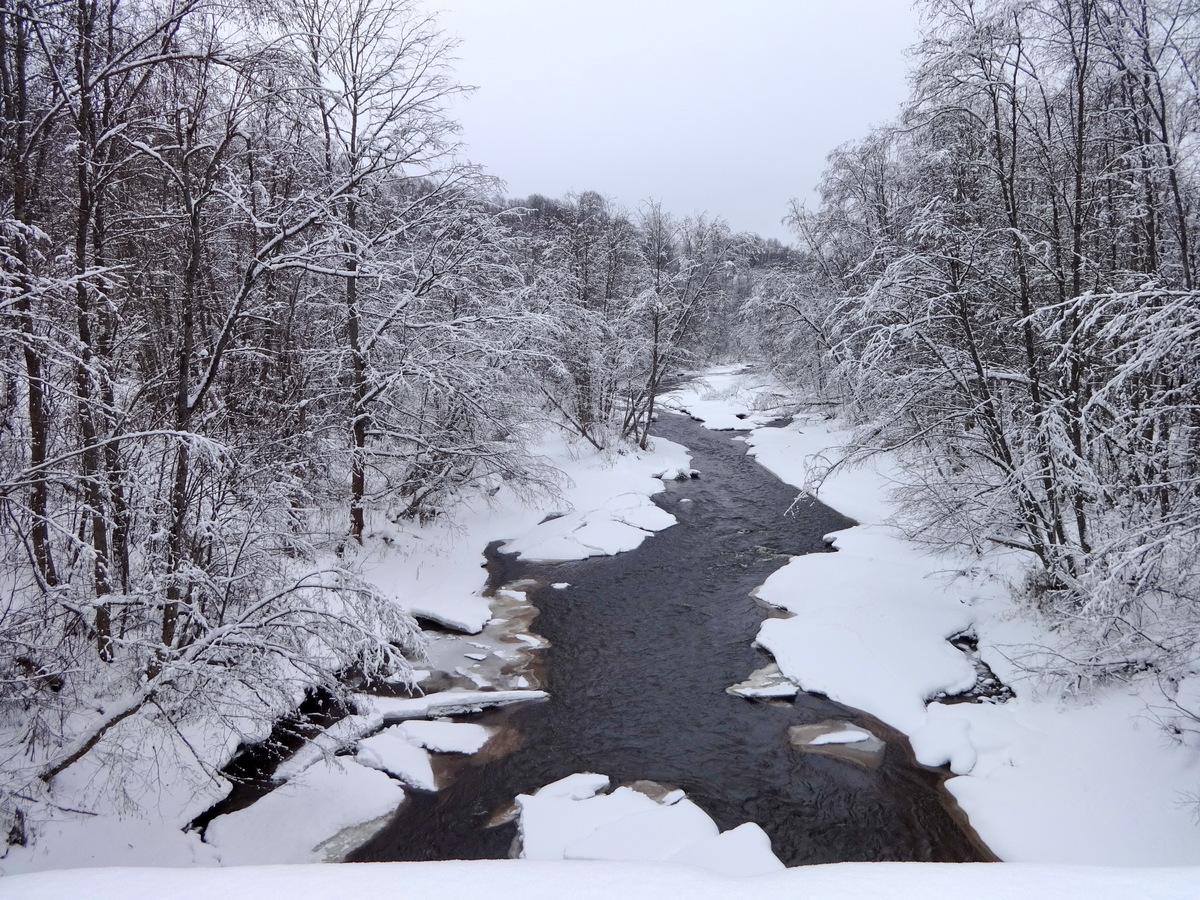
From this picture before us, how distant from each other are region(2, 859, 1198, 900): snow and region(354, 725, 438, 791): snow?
3247 mm

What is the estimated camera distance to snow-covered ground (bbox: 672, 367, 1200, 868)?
5324mm

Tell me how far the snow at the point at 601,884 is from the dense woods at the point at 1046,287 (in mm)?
3668

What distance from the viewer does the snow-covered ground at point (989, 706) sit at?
210 inches

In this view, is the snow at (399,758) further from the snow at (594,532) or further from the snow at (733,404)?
the snow at (733,404)

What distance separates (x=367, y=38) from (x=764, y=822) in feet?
41.9

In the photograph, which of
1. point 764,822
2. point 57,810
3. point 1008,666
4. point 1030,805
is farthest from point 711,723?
point 57,810

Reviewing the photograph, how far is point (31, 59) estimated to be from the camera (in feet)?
20.1

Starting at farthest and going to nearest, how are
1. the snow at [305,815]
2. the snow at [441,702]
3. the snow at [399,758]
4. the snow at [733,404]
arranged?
1. the snow at [733,404]
2. the snow at [441,702]
3. the snow at [399,758]
4. the snow at [305,815]

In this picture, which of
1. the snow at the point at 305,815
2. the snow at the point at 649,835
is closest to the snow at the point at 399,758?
the snow at the point at 305,815

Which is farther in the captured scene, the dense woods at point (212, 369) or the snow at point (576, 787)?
the snow at point (576, 787)

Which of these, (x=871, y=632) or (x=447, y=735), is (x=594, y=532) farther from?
(x=447, y=735)

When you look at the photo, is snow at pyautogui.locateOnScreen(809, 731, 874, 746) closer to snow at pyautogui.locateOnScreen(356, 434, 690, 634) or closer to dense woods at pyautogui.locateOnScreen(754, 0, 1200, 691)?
dense woods at pyautogui.locateOnScreen(754, 0, 1200, 691)

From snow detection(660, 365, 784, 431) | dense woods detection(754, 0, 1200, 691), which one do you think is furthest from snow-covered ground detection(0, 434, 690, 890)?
snow detection(660, 365, 784, 431)

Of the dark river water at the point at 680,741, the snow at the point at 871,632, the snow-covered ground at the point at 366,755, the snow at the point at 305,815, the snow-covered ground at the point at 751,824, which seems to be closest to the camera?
the snow-covered ground at the point at 751,824
